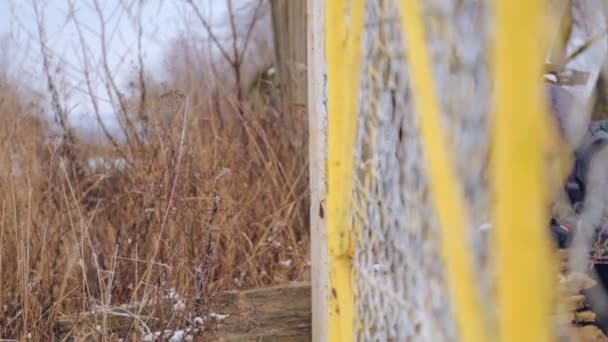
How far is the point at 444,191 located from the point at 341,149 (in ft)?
1.38

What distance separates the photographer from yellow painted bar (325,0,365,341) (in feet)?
3.26

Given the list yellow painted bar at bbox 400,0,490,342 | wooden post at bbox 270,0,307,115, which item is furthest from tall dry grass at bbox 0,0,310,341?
yellow painted bar at bbox 400,0,490,342

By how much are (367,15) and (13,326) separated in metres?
1.71

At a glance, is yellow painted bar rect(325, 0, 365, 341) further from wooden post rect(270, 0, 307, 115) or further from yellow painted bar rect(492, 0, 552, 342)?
wooden post rect(270, 0, 307, 115)

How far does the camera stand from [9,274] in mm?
2113

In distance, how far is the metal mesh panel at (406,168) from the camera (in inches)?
24.0

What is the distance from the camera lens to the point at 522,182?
0.47 metres

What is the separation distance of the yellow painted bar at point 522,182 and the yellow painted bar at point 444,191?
100 millimetres

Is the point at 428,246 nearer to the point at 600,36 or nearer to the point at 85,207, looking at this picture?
the point at 600,36

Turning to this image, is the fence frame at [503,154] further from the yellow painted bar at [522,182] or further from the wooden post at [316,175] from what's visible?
the wooden post at [316,175]

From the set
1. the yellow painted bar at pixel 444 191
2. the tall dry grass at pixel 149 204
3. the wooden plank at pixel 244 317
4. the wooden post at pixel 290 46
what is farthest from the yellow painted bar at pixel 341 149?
the wooden post at pixel 290 46

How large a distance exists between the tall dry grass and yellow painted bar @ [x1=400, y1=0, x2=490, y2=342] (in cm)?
133

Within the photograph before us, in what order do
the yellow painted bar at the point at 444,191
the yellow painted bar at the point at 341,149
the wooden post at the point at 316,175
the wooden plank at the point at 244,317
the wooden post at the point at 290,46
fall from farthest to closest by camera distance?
the wooden post at the point at 290,46 < the wooden plank at the point at 244,317 < the wooden post at the point at 316,175 < the yellow painted bar at the point at 341,149 < the yellow painted bar at the point at 444,191

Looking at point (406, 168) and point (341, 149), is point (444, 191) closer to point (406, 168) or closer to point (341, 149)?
point (406, 168)
